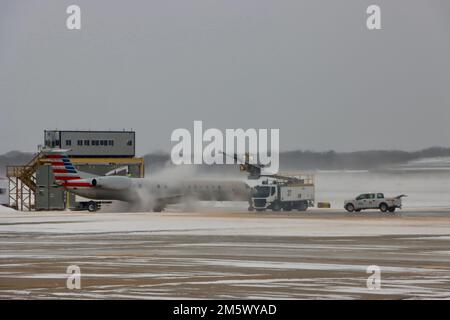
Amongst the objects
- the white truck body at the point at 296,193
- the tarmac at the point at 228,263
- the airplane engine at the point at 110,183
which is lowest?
the tarmac at the point at 228,263

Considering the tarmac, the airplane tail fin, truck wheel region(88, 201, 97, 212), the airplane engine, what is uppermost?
the airplane tail fin

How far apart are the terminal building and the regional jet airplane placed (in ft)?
22.5

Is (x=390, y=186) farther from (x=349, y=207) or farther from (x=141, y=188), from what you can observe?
(x=141, y=188)

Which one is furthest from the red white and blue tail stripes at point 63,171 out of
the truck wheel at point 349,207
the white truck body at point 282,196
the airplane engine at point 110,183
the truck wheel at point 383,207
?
the truck wheel at point 383,207

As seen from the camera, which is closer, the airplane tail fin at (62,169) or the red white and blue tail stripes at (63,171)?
the red white and blue tail stripes at (63,171)

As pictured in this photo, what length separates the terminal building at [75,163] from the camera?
483ft

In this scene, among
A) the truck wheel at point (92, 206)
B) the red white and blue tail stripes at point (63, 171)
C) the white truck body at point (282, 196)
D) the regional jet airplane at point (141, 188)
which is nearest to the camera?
the regional jet airplane at point (141, 188)

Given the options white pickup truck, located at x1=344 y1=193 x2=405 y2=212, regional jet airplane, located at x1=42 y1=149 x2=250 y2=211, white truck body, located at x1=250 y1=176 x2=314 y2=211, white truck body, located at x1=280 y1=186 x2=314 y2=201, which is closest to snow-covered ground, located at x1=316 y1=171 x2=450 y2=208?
white truck body, located at x1=280 y1=186 x2=314 y2=201

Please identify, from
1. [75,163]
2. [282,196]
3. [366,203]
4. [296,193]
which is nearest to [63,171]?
[75,163]

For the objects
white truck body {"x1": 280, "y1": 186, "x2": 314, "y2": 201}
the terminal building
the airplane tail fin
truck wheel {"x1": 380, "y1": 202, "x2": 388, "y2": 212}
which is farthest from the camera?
the terminal building

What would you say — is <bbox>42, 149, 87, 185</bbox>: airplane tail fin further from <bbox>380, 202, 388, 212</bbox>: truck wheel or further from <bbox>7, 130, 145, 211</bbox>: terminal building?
<bbox>380, 202, 388, 212</bbox>: truck wheel

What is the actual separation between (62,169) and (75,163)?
15274 mm

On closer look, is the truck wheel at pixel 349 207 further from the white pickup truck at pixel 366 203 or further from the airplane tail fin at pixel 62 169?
the airplane tail fin at pixel 62 169

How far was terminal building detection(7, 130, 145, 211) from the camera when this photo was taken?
483 ft
